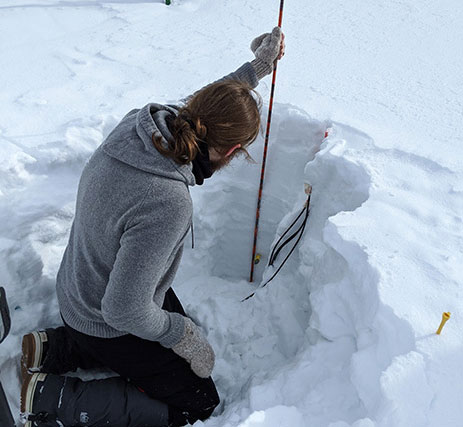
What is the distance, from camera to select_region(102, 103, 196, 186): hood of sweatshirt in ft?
4.91

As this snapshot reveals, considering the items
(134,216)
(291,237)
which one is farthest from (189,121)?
(291,237)

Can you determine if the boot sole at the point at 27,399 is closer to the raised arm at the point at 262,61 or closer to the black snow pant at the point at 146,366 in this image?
the black snow pant at the point at 146,366

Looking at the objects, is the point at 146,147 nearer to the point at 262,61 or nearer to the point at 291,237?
the point at 262,61

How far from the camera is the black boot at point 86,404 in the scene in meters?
1.97

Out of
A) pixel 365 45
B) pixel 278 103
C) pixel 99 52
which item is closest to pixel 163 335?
pixel 278 103

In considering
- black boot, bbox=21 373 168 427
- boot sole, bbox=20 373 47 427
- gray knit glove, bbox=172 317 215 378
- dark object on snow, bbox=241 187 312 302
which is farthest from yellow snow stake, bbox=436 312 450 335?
boot sole, bbox=20 373 47 427

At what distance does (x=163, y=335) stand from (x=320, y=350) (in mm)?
732

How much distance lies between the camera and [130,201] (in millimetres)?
1500

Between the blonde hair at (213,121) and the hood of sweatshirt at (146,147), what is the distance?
0.02 metres

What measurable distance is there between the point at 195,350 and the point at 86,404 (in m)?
0.56

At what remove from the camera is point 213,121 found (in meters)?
1.51

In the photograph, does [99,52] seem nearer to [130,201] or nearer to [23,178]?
[23,178]

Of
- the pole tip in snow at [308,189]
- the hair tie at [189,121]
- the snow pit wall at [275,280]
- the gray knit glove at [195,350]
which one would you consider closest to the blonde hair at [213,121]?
the hair tie at [189,121]

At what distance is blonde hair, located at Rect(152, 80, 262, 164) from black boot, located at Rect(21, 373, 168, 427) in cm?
120
